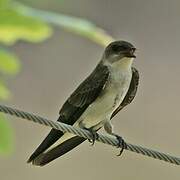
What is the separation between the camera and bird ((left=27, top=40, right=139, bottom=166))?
7.92ft

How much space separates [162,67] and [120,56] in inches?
221

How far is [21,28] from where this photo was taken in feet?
3.65

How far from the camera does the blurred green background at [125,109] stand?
6.66 metres

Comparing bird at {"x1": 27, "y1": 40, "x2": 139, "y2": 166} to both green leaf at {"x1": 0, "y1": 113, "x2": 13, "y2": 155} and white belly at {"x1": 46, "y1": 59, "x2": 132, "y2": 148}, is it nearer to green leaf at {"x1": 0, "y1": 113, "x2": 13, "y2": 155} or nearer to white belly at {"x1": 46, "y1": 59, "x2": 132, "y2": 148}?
white belly at {"x1": 46, "y1": 59, "x2": 132, "y2": 148}

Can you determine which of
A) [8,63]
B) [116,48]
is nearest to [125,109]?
[116,48]

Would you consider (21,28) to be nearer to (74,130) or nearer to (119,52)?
(74,130)

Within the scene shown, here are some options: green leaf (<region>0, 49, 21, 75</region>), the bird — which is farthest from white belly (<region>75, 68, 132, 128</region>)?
green leaf (<region>0, 49, 21, 75</region>)

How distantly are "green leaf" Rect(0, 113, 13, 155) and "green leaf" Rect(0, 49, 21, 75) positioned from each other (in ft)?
0.27

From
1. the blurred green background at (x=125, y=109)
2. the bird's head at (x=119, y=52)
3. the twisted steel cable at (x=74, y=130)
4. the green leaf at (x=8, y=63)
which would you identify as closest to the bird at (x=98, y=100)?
the bird's head at (x=119, y=52)

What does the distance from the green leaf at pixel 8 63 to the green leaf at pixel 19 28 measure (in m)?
0.02

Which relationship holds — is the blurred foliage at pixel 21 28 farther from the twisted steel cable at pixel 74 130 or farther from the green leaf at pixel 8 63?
the twisted steel cable at pixel 74 130

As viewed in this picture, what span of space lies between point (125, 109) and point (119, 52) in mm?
5050

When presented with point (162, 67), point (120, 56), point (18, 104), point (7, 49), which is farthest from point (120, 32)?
point (7, 49)

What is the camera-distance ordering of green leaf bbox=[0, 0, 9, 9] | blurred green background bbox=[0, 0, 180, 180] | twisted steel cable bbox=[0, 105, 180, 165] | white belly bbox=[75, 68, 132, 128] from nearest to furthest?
1. green leaf bbox=[0, 0, 9, 9]
2. twisted steel cable bbox=[0, 105, 180, 165]
3. white belly bbox=[75, 68, 132, 128]
4. blurred green background bbox=[0, 0, 180, 180]
